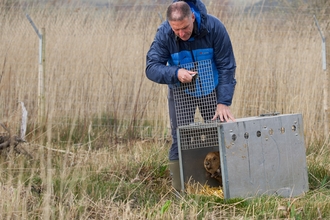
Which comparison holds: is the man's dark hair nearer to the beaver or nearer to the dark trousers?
the dark trousers

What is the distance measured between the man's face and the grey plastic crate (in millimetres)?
763

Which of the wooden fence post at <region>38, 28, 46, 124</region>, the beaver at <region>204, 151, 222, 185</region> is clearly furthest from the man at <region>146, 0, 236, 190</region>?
the wooden fence post at <region>38, 28, 46, 124</region>

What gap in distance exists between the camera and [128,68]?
27.4 ft

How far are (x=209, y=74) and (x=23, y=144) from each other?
2.52 m

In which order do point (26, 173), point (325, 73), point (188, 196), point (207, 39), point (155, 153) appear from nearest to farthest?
1. point (188, 196)
2. point (207, 39)
3. point (26, 173)
4. point (155, 153)
5. point (325, 73)

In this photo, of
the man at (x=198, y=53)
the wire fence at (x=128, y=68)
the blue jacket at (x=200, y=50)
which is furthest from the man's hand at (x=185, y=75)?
the wire fence at (x=128, y=68)

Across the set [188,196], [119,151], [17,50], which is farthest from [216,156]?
[17,50]

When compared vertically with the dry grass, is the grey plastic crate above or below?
below

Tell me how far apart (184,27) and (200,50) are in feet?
1.18

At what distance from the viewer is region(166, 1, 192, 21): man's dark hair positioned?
4.66m

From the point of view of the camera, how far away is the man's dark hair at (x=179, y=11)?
15.3 feet

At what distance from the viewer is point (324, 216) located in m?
4.36

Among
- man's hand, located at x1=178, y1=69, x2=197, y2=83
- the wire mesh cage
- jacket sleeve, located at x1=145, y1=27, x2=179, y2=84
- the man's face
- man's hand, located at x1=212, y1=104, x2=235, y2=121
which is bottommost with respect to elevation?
man's hand, located at x1=212, y1=104, x2=235, y2=121

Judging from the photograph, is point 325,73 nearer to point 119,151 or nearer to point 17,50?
point 119,151
